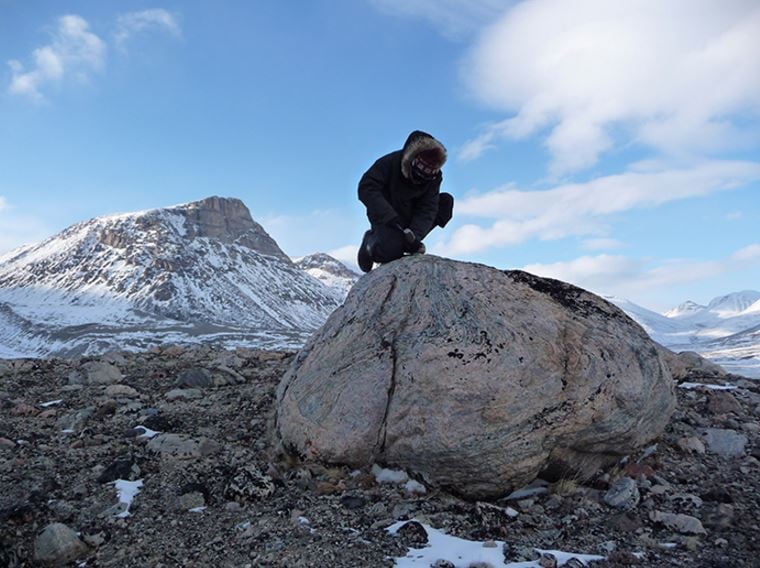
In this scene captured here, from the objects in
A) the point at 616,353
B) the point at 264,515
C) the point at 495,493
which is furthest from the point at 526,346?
the point at 264,515

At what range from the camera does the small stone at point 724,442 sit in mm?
6953

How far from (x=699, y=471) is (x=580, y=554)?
2737 mm

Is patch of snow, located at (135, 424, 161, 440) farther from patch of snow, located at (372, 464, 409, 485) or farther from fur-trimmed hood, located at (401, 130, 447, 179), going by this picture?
fur-trimmed hood, located at (401, 130, 447, 179)

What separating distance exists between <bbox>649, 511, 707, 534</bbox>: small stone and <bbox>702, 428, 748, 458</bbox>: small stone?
→ 87.5 inches

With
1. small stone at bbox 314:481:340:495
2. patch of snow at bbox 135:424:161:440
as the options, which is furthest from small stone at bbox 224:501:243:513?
patch of snow at bbox 135:424:161:440

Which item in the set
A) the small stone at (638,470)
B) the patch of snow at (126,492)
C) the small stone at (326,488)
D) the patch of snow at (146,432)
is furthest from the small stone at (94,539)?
the small stone at (638,470)

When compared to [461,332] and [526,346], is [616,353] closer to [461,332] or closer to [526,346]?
[526,346]

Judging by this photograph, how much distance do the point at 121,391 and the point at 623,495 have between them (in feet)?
26.5

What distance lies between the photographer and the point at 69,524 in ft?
17.5

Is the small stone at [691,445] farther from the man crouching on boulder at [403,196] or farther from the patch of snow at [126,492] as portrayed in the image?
the patch of snow at [126,492]

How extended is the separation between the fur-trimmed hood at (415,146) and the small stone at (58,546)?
5.98 meters

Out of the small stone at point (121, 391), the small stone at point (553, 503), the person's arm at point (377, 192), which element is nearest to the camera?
the small stone at point (553, 503)

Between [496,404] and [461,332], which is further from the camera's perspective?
[461,332]

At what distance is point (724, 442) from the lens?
7.16 meters
